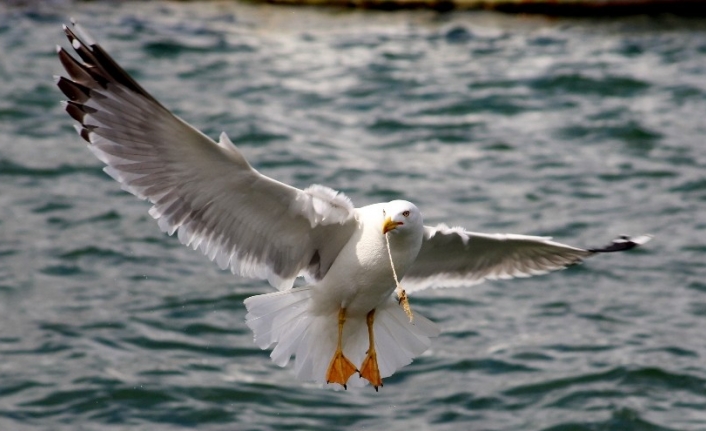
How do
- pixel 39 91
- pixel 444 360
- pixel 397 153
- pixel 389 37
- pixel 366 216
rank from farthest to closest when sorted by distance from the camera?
1. pixel 389 37
2. pixel 39 91
3. pixel 397 153
4. pixel 444 360
5. pixel 366 216

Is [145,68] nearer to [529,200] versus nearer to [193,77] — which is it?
[193,77]

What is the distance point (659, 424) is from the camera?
7652 millimetres

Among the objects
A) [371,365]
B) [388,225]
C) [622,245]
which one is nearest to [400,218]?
[388,225]

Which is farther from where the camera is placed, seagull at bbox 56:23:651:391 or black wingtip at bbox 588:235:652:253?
black wingtip at bbox 588:235:652:253

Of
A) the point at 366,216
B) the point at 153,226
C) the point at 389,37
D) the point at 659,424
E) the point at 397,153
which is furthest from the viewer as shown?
the point at 389,37

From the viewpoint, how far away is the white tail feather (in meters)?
6.16

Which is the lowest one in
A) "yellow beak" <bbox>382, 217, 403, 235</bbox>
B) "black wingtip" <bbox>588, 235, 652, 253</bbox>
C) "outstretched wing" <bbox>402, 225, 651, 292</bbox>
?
"outstretched wing" <bbox>402, 225, 651, 292</bbox>

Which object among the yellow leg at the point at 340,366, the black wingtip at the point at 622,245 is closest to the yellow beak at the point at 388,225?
the yellow leg at the point at 340,366

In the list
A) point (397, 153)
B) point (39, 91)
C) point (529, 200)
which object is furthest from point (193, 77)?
point (529, 200)

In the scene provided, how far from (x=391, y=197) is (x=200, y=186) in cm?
477

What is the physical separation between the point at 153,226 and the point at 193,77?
11.3 ft

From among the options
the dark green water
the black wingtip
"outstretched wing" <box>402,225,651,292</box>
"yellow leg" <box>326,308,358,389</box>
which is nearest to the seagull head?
"yellow leg" <box>326,308,358,389</box>

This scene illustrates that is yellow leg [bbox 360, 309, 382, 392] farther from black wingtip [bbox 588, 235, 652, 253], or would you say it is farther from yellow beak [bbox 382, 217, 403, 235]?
black wingtip [bbox 588, 235, 652, 253]

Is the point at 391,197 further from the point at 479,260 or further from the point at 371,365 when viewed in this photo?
the point at 371,365
